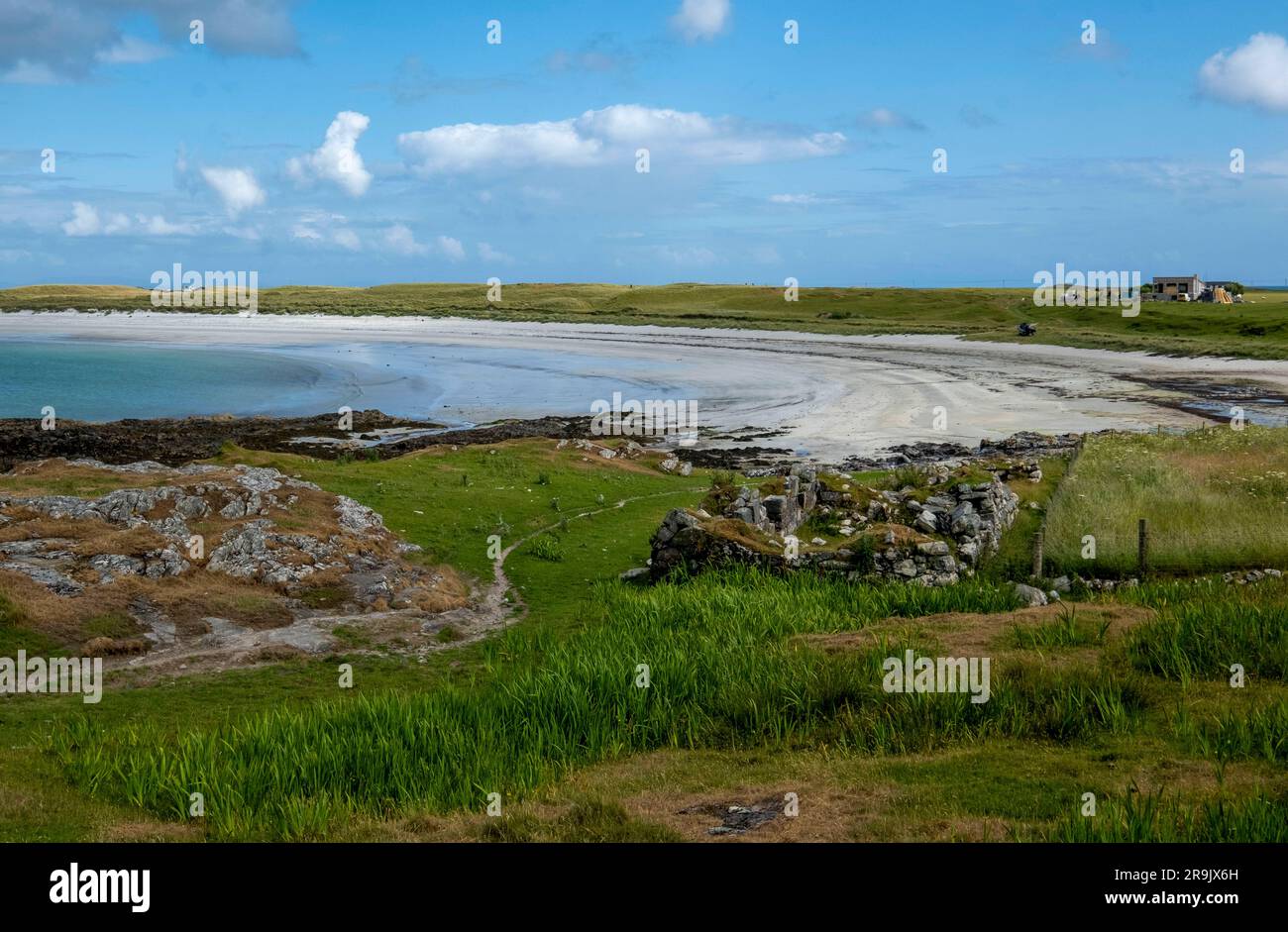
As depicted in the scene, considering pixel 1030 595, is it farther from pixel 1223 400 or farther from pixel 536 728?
pixel 1223 400

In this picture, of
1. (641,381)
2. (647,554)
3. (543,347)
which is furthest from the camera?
(543,347)

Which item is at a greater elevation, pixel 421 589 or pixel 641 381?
pixel 641 381

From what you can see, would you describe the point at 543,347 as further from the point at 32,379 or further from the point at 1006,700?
the point at 1006,700

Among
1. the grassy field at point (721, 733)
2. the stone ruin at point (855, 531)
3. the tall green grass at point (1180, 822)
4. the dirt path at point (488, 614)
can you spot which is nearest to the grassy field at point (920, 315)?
the stone ruin at point (855, 531)

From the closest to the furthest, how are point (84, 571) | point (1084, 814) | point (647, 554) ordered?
point (1084, 814) → point (84, 571) → point (647, 554)

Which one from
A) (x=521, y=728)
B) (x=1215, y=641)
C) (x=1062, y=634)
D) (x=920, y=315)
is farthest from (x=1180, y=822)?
(x=920, y=315)

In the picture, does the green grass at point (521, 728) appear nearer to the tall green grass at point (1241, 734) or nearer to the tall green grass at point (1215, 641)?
the tall green grass at point (1241, 734)

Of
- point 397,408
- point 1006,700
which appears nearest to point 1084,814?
point 1006,700
